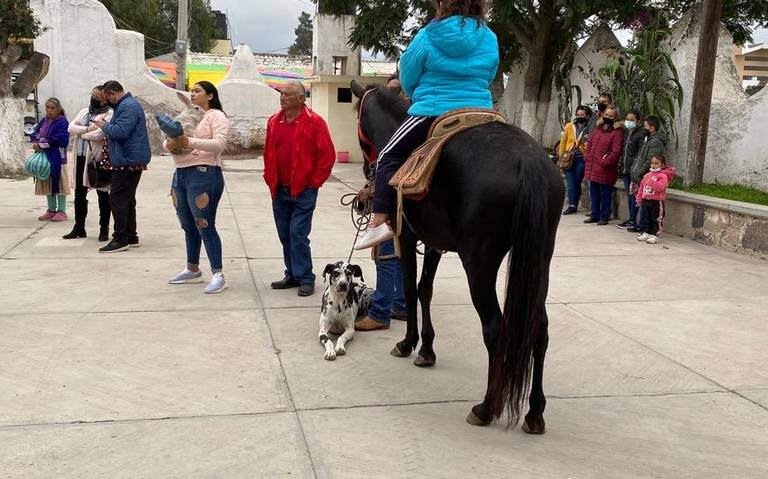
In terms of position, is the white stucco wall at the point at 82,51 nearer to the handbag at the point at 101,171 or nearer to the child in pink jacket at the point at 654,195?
the handbag at the point at 101,171

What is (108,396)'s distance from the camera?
406 cm

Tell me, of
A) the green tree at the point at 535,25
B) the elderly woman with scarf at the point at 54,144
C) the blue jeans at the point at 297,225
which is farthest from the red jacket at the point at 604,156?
the elderly woman with scarf at the point at 54,144

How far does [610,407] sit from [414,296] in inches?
56.6

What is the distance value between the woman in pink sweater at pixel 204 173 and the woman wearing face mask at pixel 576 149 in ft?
23.8

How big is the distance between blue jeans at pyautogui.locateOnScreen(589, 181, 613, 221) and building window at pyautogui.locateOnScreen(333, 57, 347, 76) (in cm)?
1510

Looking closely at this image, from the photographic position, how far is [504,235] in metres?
3.70

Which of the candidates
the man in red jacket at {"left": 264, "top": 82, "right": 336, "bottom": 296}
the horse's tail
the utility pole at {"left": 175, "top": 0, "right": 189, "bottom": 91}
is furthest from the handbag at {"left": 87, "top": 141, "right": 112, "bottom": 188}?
the utility pole at {"left": 175, "top": 0, "right": 189, "bottom": 91}

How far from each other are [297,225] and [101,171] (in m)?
3.24

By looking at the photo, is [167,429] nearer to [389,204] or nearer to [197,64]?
[389,204]

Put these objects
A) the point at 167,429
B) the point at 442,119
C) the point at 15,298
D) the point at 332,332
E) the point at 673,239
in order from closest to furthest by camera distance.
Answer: the point at 167,429, the point at 442,119, the point at 332,332, the point at 15,298, the point at 673,239

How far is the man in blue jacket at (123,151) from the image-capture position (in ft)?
25.2

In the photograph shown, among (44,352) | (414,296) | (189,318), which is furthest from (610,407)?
(44,352)

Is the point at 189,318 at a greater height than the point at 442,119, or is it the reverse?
the point at 442,119

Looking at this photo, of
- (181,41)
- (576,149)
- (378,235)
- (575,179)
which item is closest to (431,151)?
(378,235)
